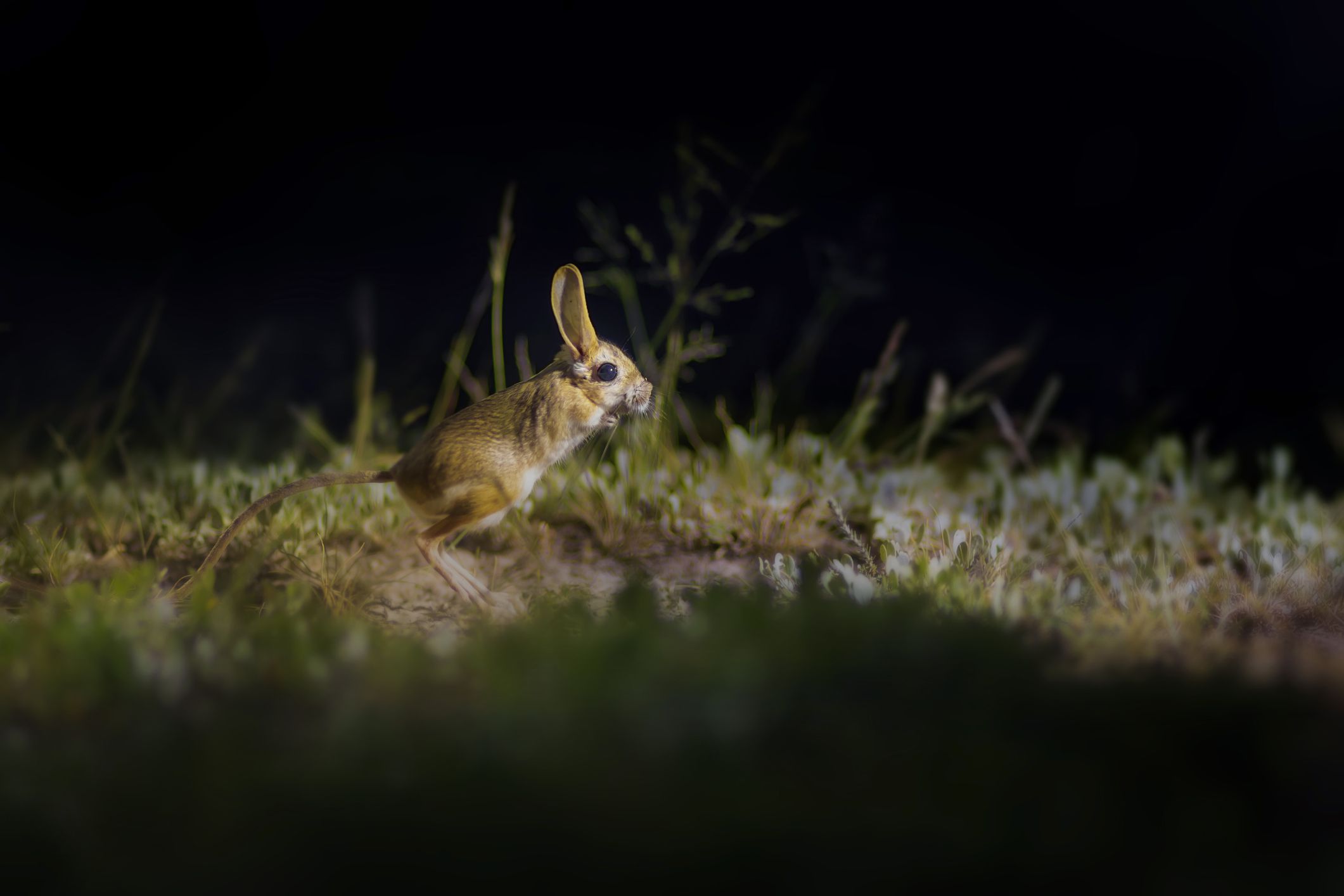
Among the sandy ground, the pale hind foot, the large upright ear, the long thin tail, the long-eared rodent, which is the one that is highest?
the large upright ear

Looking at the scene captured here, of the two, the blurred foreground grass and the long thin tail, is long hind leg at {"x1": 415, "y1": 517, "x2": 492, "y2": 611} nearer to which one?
the long thin tail

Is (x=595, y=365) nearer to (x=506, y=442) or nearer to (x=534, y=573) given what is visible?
(x=506, y=442)

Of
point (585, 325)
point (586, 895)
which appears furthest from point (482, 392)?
point (586, 895)

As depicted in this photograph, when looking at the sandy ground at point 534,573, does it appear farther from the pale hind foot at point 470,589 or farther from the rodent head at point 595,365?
the rodent head at point 595,365

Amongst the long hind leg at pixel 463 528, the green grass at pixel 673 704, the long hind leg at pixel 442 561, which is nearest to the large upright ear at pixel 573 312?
the green grass at pixel 673 704

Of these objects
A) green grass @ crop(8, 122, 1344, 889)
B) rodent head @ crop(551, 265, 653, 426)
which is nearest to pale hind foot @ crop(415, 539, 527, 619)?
green grass @ crop(8, 122, 1344, 889)

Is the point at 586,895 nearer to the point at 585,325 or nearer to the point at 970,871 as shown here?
the point at 970,871
